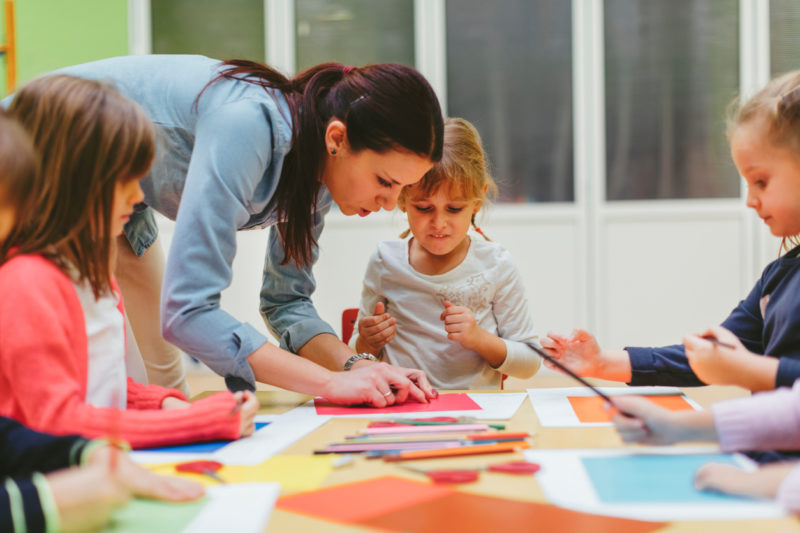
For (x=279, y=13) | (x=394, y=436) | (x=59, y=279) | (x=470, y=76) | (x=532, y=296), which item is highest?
(x=279, y=13)

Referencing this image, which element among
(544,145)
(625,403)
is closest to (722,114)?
(544,145)

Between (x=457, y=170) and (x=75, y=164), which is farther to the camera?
(x=457, y=170)

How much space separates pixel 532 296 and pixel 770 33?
1748 millimetres

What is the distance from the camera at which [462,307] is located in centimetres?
155

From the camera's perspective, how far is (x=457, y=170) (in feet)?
5.23

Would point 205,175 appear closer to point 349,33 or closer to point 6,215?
point 6,215

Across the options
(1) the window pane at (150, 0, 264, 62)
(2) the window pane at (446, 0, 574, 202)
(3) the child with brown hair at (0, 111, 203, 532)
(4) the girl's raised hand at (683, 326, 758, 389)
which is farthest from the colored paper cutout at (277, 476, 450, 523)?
(1) the window pane at (150, 0, 264, 62)

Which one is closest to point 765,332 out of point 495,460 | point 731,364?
point 731,364

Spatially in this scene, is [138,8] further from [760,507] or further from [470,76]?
[760,507]

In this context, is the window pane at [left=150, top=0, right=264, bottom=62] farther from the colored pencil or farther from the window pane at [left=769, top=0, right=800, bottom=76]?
the colored pencil

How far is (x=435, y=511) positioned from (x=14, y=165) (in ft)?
1.68

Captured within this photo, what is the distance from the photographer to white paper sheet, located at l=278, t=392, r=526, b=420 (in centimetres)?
108

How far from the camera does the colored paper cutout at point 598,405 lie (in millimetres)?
1046

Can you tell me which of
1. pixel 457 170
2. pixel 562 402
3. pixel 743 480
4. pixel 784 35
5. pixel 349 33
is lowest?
pixel 562 402
